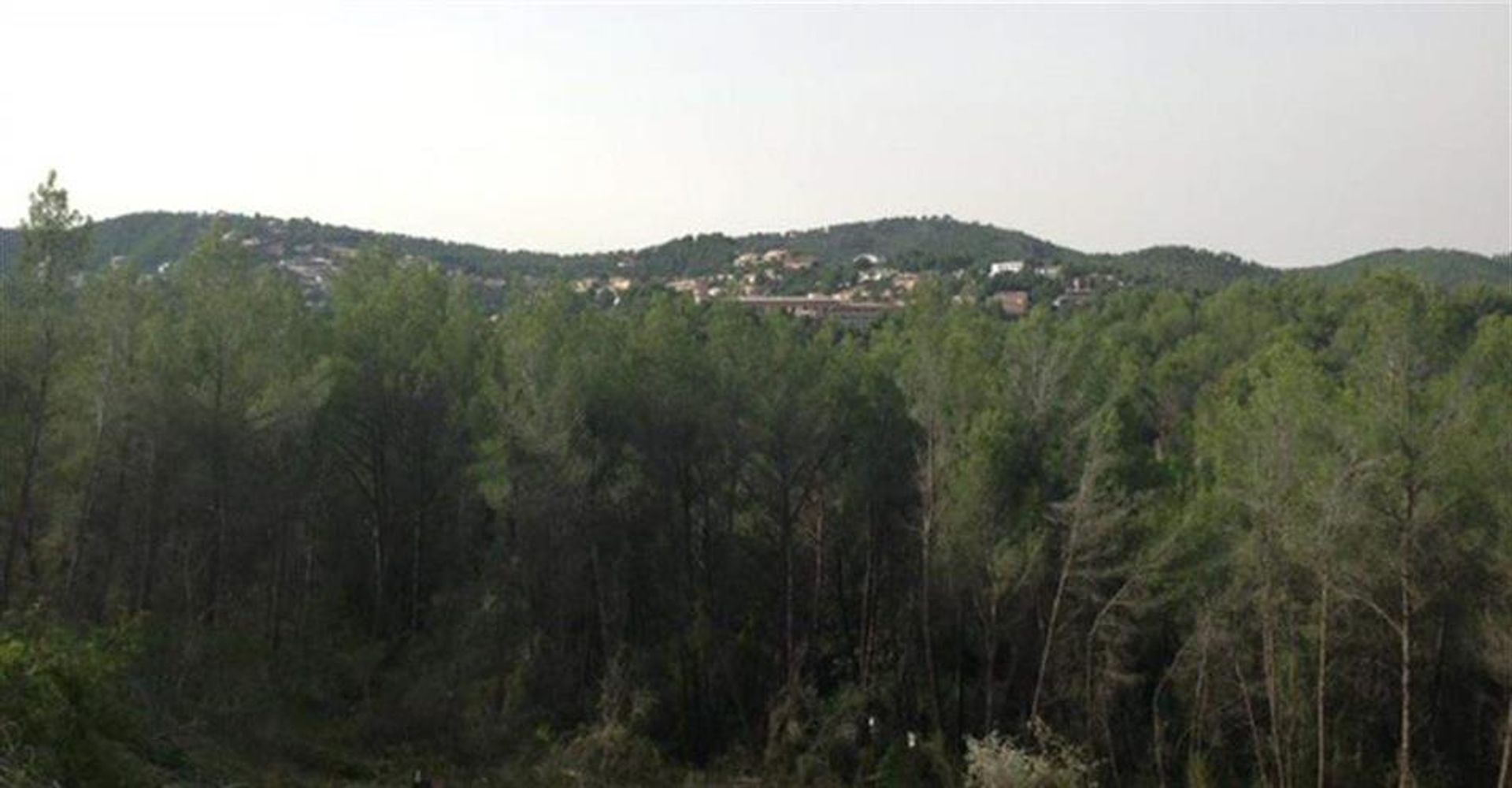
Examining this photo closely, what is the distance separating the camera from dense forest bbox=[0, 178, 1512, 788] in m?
21.1

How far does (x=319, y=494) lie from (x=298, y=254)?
7190cm

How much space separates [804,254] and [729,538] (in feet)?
331

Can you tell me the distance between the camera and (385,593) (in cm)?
2917

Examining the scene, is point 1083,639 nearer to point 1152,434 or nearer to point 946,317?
point 946,317

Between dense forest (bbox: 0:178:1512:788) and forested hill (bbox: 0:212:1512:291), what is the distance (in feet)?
190

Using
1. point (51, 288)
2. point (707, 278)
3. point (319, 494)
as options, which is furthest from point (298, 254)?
point (51, 288)

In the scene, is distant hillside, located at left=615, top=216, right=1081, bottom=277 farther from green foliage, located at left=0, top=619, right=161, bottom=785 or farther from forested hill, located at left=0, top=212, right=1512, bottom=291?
green foliage, located at left=0, top=619, right=161, bottom=785

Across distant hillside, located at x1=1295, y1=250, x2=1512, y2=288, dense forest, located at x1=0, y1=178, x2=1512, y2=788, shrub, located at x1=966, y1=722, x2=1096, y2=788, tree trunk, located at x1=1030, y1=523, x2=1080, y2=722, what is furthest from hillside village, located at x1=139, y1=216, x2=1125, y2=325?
shrub, located at x1=966, y1=722, x2=1096, y2=788

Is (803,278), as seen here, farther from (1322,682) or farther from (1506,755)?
(1506,755)

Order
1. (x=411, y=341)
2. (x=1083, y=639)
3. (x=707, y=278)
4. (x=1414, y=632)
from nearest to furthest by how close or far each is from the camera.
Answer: (x=1414, y=632), (x=1083, y=639), (x=411, y=341), (x=707, y=278)

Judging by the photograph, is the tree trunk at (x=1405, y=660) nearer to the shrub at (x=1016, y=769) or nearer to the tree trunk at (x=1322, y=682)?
the tree trunk at (x=1322, y=682)

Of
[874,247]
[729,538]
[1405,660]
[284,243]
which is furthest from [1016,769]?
[874,247]

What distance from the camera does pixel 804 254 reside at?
126 meters

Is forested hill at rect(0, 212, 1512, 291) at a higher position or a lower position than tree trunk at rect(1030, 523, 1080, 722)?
higher
